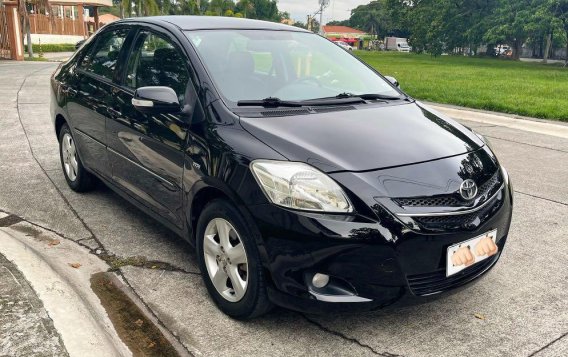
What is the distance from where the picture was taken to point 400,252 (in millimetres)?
2531

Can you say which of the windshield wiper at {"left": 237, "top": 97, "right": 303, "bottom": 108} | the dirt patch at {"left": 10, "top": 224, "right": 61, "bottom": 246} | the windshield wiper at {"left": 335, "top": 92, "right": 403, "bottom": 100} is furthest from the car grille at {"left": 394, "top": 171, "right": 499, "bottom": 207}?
the dirt patch at {"left": 10, "top": 224, "right": 61, "bottom": 246}

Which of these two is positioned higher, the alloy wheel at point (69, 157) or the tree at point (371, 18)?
the tree at point (371, 18)

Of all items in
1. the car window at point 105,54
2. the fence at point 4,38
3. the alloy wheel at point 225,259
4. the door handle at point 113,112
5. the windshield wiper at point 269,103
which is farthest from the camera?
the fence at point 4,38

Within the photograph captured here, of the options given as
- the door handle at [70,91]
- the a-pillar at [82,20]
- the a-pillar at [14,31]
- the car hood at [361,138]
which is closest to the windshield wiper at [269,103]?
the car hood at [361,138]

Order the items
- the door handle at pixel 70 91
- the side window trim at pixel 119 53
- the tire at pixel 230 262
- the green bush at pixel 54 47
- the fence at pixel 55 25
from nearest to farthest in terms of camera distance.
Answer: the tire at pixel 230 262 < the side window trim at pixel 119 53 < the door handle at pixel 70 91 < the green bush at pixel 54 47 < the fence at pixel 55 25

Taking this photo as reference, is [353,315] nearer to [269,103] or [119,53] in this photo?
[269,103]

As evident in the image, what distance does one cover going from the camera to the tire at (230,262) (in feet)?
8.94

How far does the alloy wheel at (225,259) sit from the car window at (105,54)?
6.23 ft

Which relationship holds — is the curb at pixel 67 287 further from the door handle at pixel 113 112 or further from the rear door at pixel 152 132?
the door handle at pixel 113 112

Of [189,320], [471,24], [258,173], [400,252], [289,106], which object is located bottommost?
[189,320]

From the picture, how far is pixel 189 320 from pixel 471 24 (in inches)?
1649

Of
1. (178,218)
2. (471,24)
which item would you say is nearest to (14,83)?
(178,218)

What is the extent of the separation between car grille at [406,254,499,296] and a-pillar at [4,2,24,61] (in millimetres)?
26783

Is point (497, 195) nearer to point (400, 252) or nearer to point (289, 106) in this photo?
point (400, 252)
